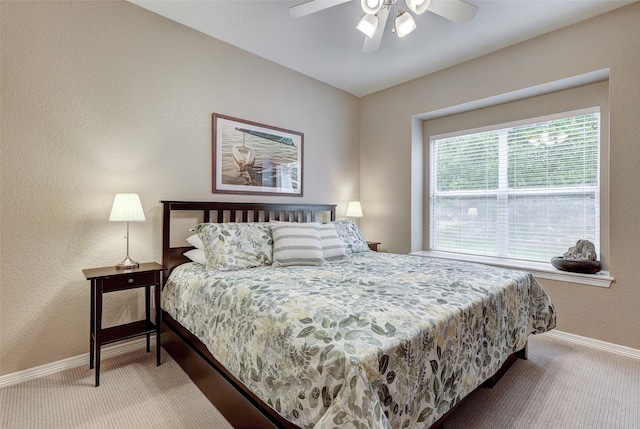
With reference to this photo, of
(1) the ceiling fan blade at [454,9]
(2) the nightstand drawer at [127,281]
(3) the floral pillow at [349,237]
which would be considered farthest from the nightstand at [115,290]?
(1) the ceiling fan blade at [454,9]

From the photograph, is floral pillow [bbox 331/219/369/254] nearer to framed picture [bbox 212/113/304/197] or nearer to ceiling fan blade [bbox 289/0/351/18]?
framed picture [bbox 212/113/304/197]

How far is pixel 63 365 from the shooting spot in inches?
86.1

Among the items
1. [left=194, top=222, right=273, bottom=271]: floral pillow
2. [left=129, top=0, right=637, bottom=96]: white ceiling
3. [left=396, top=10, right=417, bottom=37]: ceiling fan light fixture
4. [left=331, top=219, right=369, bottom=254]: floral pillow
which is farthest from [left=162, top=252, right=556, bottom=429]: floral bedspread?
[left=129, top=0, right=637, bottom=96]: white ceiling

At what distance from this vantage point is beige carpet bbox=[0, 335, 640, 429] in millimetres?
1661

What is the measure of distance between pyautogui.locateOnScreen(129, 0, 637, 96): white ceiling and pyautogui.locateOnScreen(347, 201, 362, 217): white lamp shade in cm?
164

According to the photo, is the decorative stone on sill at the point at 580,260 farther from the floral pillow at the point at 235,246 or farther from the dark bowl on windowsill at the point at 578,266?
the floral pillow at the point at 235,246

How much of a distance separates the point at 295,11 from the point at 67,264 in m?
2.40

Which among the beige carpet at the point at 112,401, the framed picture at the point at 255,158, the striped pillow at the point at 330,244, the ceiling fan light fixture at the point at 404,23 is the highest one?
the ceiling fan light fixture at the point at 404,23

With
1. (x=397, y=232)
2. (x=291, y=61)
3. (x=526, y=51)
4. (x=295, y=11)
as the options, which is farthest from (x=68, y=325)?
(x=526, y=51)

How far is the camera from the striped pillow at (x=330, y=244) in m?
2.77

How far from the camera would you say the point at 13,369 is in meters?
2.02

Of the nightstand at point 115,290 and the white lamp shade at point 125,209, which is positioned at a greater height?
the white lamp shade at point 125,209

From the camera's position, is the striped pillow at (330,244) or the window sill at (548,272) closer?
the window sill at (548,272)

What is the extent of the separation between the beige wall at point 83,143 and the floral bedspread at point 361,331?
76 centimetres
